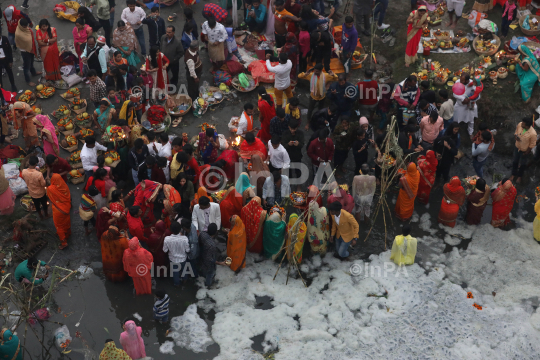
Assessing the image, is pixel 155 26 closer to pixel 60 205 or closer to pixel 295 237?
pixel 60 205

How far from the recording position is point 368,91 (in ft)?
38.4

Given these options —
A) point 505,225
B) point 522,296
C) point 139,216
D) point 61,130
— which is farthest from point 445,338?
point 61,130

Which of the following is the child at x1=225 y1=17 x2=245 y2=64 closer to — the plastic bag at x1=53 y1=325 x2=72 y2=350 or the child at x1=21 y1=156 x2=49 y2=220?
the child at x1=21 y1=156 x2=49 y2=220

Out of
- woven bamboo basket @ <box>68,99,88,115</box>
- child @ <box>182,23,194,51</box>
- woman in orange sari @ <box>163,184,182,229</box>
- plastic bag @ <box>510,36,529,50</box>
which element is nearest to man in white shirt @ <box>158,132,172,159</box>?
woman in orange sari @ <box>163,184,182,229</box>

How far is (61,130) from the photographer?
11.9 m

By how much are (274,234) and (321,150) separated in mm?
1996

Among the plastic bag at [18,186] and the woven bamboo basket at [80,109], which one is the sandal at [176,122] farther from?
the plastic bag at [18,186]

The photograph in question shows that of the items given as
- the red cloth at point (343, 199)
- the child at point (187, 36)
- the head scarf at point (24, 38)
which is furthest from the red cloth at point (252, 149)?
the head scarf at point (24, 38)

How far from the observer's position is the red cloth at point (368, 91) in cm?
1163

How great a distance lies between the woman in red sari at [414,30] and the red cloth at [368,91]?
1.68 metres

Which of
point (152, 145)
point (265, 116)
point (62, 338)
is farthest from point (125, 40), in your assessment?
point (62, 338)

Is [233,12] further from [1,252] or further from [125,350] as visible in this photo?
[125,350]

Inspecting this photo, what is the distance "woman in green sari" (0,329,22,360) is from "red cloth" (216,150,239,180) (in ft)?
14.1

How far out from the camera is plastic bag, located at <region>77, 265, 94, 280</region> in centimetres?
941
